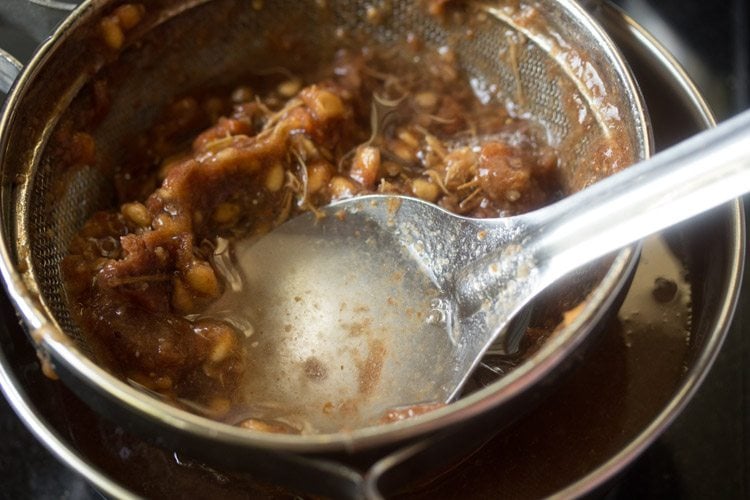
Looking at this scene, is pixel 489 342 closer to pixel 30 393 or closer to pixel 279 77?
pixel 30 393

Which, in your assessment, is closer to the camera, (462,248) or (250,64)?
(462,248)

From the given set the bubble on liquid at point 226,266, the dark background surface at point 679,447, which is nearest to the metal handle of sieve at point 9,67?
the dark background surface at point 679,447

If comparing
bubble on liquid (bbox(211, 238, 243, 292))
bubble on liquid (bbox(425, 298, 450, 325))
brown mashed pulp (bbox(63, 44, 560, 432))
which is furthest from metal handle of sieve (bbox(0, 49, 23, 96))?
bubble on liquid (bbox(425, 298, 450, 325))

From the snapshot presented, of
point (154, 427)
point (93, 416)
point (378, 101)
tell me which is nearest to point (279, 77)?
point (378, 101)

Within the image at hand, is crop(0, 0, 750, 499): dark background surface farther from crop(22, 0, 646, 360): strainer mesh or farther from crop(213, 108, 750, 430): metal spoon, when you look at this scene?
crop(213, 108, 750, 430): metal spoon

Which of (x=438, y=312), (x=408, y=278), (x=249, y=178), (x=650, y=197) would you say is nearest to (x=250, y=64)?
(x=249, y=178)

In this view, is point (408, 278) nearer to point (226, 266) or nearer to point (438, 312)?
point (438, 312)
